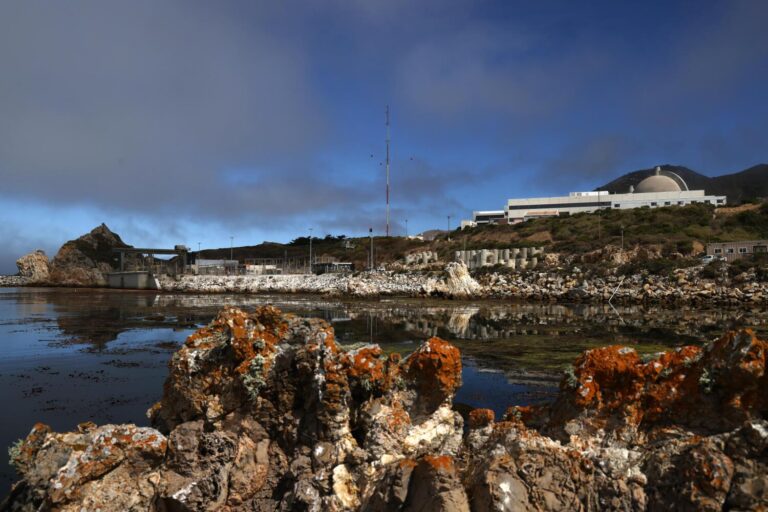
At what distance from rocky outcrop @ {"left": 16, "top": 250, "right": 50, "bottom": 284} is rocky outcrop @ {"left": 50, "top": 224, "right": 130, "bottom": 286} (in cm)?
429

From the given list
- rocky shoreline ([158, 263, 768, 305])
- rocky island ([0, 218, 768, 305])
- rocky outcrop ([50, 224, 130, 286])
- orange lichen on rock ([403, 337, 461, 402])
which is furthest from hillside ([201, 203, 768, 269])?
orange lichen on rock ([403, 337, 461, 402])

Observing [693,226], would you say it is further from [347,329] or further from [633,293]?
[347,329]

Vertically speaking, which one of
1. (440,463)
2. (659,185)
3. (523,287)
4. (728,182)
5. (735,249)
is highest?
(728,182)

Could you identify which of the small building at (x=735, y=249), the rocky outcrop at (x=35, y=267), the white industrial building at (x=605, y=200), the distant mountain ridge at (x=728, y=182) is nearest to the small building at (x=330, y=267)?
the white industrial building at (x=605, y=200)

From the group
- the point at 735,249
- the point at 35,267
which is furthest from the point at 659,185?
the point at 35,267

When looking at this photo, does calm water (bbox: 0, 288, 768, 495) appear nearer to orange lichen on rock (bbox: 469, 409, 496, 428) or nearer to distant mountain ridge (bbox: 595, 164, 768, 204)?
orange lichen on rock (bbox: 469, 409, 496, 428)

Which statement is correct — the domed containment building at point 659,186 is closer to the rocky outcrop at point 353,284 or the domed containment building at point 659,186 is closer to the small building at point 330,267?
the small building at point 330,267

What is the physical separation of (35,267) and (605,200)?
5392 inches

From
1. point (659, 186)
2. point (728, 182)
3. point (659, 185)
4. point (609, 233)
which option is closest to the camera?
point (609, 233)

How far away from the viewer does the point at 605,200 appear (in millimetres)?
108750

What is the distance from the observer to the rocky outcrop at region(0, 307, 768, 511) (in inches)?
183

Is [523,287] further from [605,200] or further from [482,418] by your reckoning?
[605,200]

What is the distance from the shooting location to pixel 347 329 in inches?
1075

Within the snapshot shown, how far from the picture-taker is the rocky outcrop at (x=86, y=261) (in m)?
102
